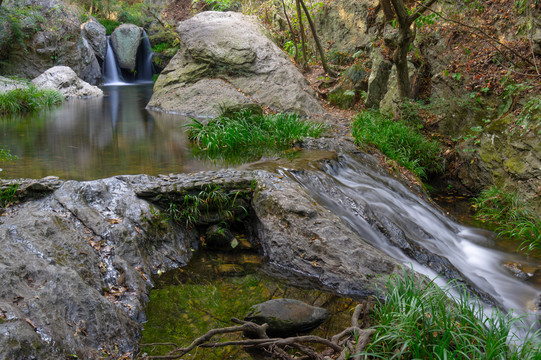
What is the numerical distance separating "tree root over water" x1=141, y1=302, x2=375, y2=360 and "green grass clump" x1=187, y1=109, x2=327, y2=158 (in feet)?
13.7

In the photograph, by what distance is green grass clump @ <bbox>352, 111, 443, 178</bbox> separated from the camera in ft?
26.4

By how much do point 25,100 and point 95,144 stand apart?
235 inches

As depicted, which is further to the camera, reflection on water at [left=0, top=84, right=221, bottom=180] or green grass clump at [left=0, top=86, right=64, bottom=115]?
green grass clump at [left=0, top=86, right=64, bottom=115]

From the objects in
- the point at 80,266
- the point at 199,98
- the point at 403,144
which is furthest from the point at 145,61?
the point at 80,266

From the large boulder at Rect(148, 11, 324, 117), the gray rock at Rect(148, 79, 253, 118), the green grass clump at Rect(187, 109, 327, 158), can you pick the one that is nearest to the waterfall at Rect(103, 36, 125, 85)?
the large boulder at Rect(148, 11, 324, 117)

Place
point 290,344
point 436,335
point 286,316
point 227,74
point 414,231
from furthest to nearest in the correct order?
1. point 227,74
2. point 414,231
3. point 286,316
4. point 290,344
5. point 436,335

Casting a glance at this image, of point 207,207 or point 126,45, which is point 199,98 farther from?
point 126,45

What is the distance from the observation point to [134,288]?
3.74 m

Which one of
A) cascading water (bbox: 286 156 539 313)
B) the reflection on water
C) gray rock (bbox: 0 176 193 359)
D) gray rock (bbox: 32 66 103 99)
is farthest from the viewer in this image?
gray rock (bbox: 32 66 103 99)

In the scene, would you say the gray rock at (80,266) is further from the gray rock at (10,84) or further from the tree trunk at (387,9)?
the gray rock at (10,84)

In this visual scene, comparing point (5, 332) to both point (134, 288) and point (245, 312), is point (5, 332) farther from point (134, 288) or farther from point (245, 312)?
point (245, 312)

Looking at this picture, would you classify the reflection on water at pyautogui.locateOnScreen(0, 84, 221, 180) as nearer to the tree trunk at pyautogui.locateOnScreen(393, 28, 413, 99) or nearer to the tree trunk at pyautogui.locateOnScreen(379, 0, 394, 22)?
the tree trunk at pyautogui.locateOnScreen(393, 28, 413, 99)

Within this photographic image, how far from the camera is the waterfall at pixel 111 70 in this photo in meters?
22.6

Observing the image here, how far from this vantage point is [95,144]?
7633mm
